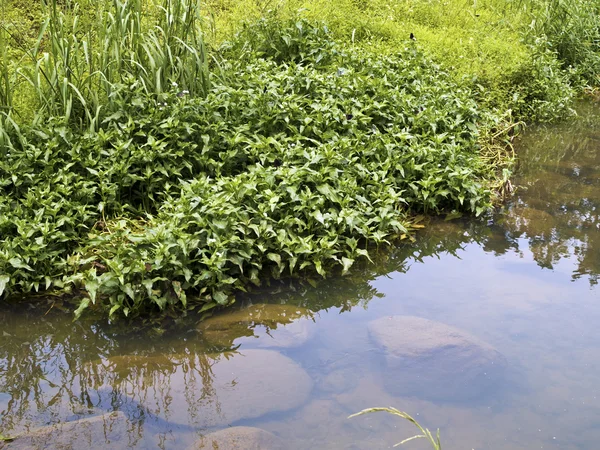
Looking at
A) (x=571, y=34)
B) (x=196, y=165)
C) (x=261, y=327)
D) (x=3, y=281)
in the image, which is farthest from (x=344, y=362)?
(x=571, y=34)

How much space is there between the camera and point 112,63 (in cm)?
542

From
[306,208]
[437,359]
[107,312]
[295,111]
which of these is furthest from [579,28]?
[107,312]

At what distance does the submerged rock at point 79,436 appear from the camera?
10.3ft

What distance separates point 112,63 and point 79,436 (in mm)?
3163

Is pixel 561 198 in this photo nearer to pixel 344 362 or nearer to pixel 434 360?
pixel 434 360

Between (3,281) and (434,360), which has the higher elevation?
(3,281)

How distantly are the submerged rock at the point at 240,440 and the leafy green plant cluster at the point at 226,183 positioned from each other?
3.56 ft

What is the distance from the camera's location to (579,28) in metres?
9.07

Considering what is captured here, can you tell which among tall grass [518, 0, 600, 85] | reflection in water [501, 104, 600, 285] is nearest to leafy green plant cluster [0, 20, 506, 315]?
reflection in water [501, 104, 600, 285]

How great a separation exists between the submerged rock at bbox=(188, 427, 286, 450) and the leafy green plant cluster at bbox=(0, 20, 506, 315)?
1.09 meters

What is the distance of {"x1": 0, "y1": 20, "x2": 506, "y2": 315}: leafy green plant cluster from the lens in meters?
4.28

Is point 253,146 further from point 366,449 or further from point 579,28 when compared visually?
point 579,28

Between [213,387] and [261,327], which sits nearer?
[213,387]

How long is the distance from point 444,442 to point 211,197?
2213mm
